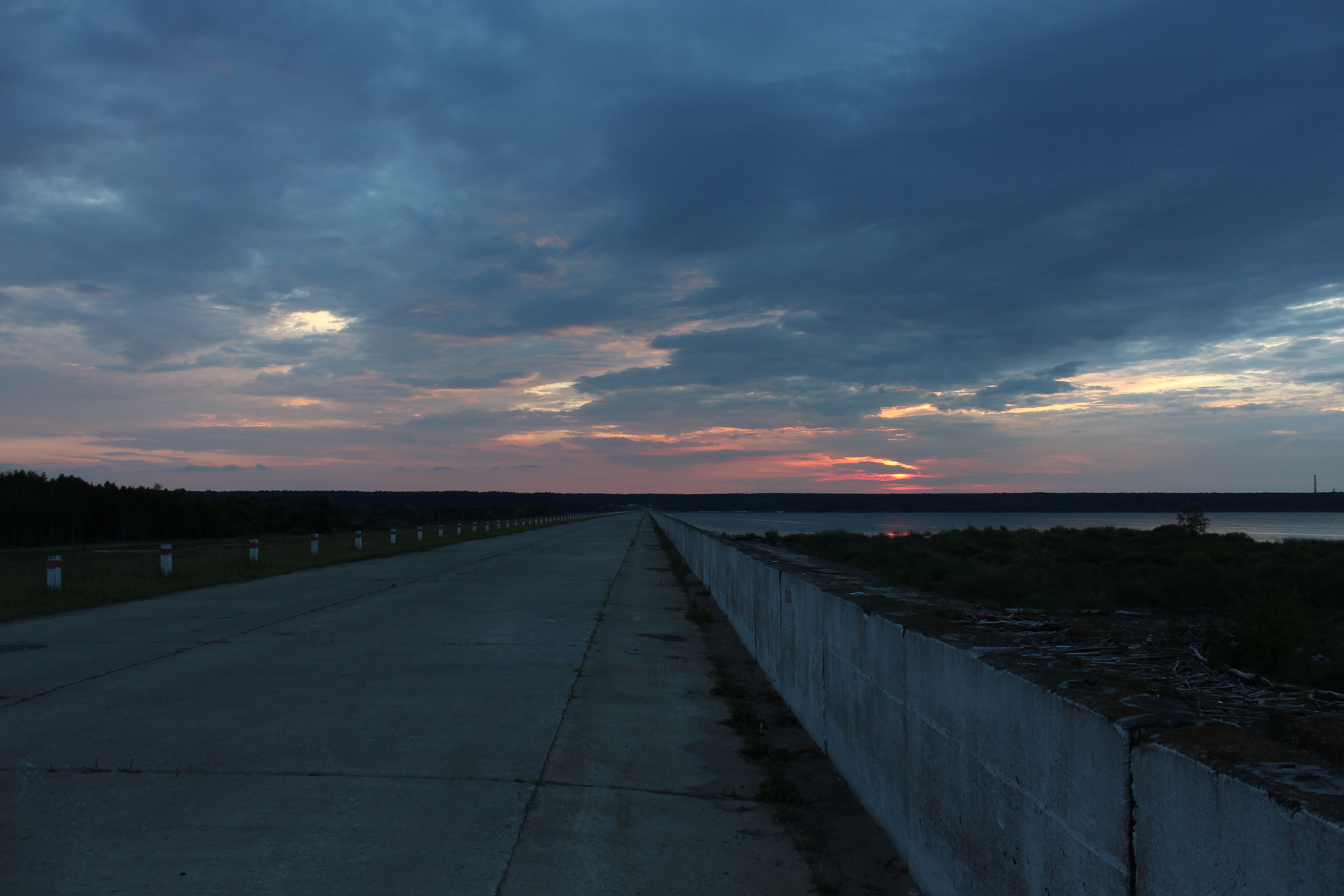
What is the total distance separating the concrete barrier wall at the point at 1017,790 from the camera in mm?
2035

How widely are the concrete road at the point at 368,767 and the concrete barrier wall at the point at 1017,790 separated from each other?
78 centimetres

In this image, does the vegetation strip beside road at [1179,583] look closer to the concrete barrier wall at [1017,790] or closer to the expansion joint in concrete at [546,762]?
the concrete barrier wall at [1017,790]

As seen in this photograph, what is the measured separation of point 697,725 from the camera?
287 inches

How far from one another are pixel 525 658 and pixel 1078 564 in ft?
69.1

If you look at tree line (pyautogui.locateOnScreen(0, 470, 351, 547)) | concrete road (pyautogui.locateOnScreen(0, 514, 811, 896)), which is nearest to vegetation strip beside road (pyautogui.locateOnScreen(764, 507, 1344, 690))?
concrete road (pyautogui.locateOnScreen(0, 514, 811, 896))

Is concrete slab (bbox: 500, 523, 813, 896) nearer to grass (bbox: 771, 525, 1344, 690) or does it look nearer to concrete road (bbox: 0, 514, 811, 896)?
concrete road (bbox: 0, 514, 811, 896)

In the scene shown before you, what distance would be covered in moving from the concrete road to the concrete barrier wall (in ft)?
2.55

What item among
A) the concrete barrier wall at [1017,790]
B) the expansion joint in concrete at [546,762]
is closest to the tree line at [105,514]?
the expansion joint in concrete at [546,762]

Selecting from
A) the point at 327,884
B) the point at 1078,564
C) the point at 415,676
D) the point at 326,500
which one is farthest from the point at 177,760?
the point at 326,500

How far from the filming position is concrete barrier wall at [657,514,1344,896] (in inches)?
80.1

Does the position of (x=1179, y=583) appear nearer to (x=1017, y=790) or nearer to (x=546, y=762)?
(x=546, y=762)

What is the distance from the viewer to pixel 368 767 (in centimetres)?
557

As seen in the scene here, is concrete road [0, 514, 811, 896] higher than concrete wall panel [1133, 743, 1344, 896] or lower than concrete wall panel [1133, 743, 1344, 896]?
lower

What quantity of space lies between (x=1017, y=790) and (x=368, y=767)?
13.9 feet
